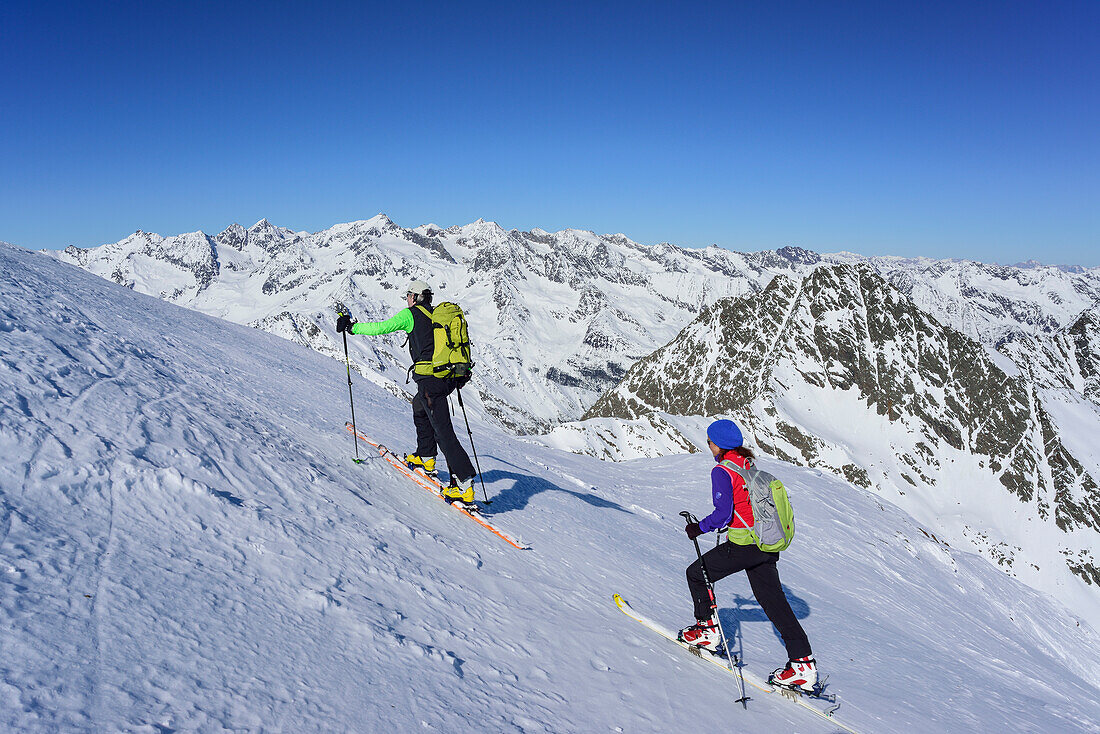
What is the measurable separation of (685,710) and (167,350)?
12.9m

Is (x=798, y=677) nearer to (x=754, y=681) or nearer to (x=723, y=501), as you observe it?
(x=754, y=681)

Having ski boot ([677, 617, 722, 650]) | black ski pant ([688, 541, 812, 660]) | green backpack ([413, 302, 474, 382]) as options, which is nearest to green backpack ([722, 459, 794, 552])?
black ski pant ([688, 541, 812, 660])

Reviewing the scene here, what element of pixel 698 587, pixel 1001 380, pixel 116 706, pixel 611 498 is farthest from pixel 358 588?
pixel 1001 380

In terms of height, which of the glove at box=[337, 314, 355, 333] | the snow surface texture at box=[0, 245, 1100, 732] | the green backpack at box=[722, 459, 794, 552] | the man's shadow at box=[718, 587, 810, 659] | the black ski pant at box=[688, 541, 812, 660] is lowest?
the man's shadow at box=[718, 587, 810, 659]

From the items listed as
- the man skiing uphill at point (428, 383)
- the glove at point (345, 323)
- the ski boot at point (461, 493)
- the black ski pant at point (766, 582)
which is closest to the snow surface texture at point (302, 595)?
the ski boot at point (461, 493)

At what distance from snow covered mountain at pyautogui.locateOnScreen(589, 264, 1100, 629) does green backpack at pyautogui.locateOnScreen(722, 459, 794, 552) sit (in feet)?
353

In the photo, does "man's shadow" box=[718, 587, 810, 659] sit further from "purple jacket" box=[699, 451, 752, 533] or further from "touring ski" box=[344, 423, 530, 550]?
"touring ski" box=[344, 423, 530, 550]

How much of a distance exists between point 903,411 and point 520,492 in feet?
610

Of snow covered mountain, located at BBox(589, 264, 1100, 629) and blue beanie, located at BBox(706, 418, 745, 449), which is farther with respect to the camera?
snow covered mountain, located at BBox(589, 264, 1100, 629)

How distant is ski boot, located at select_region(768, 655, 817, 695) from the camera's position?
6754 mm

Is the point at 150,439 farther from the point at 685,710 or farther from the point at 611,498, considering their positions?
the point at 611,498

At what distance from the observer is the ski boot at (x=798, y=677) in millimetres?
6754

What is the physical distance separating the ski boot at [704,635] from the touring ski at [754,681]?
6 centimetres

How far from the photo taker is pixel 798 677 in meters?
6.75
